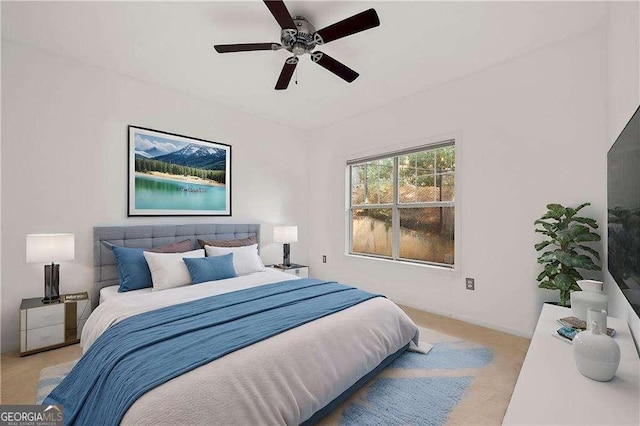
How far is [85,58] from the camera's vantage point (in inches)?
111

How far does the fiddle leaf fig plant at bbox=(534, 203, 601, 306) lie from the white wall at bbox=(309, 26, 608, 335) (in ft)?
0.84

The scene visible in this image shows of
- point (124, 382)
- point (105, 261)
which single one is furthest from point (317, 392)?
point (105, 261)

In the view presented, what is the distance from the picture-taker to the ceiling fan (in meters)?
1.86

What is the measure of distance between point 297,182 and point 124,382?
3.83m

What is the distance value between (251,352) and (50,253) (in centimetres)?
216

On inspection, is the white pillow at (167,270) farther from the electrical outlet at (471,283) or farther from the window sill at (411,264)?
the electrical outlet at (471,283)

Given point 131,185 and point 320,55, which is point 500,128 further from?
point 131,185

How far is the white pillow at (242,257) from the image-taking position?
10.7ft

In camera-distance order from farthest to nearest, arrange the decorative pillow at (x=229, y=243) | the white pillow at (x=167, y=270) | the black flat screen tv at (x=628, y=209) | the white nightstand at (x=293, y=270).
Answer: the white nightstand at (x=293, y=270)
the decorative pillow at (x=229, y=243)
the white pillow at (x=167, y=270)
the black flat screen tv at (x=628, y=209)

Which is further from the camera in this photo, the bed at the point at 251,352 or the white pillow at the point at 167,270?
the white pillow at the point at 167,270

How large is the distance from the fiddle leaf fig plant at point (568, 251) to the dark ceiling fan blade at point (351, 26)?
2050 millimetres

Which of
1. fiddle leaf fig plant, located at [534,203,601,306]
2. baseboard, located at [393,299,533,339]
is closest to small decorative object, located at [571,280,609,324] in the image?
fiddle leaf fig plant, located at [534,203,601,306]

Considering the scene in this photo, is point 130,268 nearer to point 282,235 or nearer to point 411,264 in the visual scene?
point 282,235

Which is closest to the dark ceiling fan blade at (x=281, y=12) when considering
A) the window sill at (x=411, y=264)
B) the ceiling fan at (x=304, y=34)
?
the ceiling fan at (x=304, y=34)
